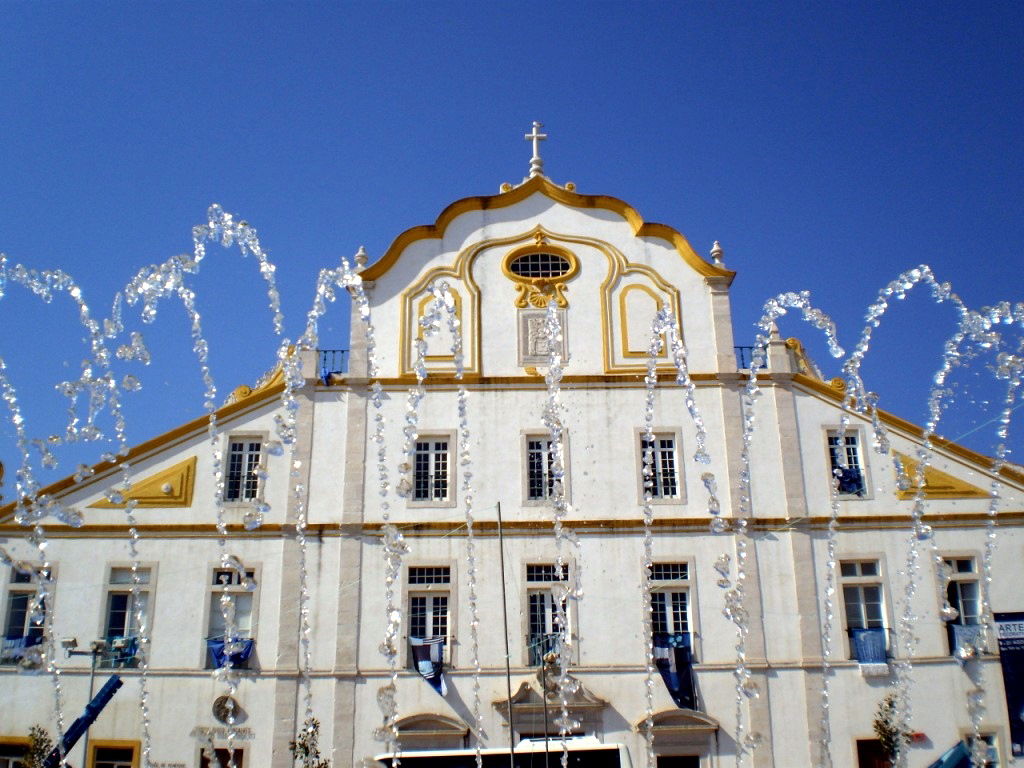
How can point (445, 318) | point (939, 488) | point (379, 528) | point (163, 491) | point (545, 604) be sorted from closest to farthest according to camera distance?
point (545, 604) → point (379, 528) → point (163, 491) → point (939, 488) → point (445, 318)

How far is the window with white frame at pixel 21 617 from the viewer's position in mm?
22641

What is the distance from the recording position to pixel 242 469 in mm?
24094

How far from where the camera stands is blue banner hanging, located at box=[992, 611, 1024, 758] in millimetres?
22266

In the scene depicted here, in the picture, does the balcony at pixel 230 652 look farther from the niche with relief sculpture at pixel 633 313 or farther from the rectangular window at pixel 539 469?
the niche with relief sculpture at pixel 633 313

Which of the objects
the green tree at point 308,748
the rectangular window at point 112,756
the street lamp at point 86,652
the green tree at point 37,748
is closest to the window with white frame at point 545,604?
the green tree at point 308,748

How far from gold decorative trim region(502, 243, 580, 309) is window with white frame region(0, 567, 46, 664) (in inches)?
484

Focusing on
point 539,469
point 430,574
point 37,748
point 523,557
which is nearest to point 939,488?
point 539,469

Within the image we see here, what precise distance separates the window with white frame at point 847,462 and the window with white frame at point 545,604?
645 centimetres

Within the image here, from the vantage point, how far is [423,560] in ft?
76.6

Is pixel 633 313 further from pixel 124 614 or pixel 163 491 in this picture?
pixel 124 614

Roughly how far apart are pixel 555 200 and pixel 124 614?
45.0 ft

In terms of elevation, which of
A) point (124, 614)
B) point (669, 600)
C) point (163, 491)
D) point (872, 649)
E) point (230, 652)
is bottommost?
point (872, 649)

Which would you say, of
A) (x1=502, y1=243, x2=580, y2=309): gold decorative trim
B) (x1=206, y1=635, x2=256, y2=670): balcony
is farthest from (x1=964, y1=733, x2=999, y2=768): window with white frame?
(x1=206, y1=635, x2=256, y2=670): balcony

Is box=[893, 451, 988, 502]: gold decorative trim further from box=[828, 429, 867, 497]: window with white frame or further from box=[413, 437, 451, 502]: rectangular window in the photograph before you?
box=[413, 437, 451, 502]: rectangular window
